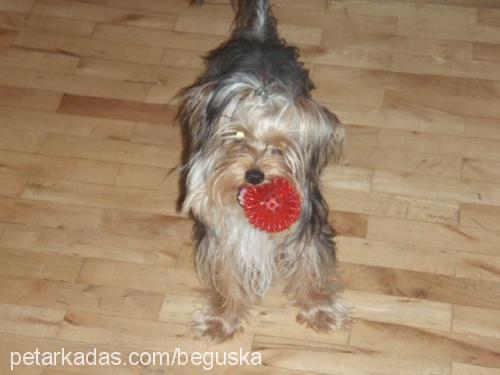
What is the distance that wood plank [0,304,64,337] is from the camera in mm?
3479

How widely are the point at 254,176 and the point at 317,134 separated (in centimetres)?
27

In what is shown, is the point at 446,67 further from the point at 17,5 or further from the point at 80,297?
the point at 17,5

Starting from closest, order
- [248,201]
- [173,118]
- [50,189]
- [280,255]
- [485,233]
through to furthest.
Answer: [248,201]
[280,255]
[485,233]
[50,189]
[173,118]

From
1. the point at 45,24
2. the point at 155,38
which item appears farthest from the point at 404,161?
the point at 45,24

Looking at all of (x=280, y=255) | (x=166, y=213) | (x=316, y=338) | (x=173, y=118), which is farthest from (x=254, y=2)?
(x=316, y=338)

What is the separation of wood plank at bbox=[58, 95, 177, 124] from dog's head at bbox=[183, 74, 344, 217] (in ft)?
4.69

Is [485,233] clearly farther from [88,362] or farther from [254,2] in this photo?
[88,362]

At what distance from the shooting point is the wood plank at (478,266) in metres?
3.56

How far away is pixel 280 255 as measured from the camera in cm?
325

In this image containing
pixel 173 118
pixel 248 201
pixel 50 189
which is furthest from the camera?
pixel 173 118

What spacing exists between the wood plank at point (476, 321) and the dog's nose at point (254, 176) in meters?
1.20

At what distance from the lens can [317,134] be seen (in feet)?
9.25

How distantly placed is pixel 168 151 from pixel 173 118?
0.76 ft

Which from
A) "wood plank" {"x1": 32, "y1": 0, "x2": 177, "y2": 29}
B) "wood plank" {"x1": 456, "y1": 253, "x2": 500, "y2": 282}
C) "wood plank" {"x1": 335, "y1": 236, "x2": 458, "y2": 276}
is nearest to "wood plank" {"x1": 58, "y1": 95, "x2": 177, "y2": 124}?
"wood plank" {"x1": 32, "y1": 0, "x2": 177, "y2": 29}
